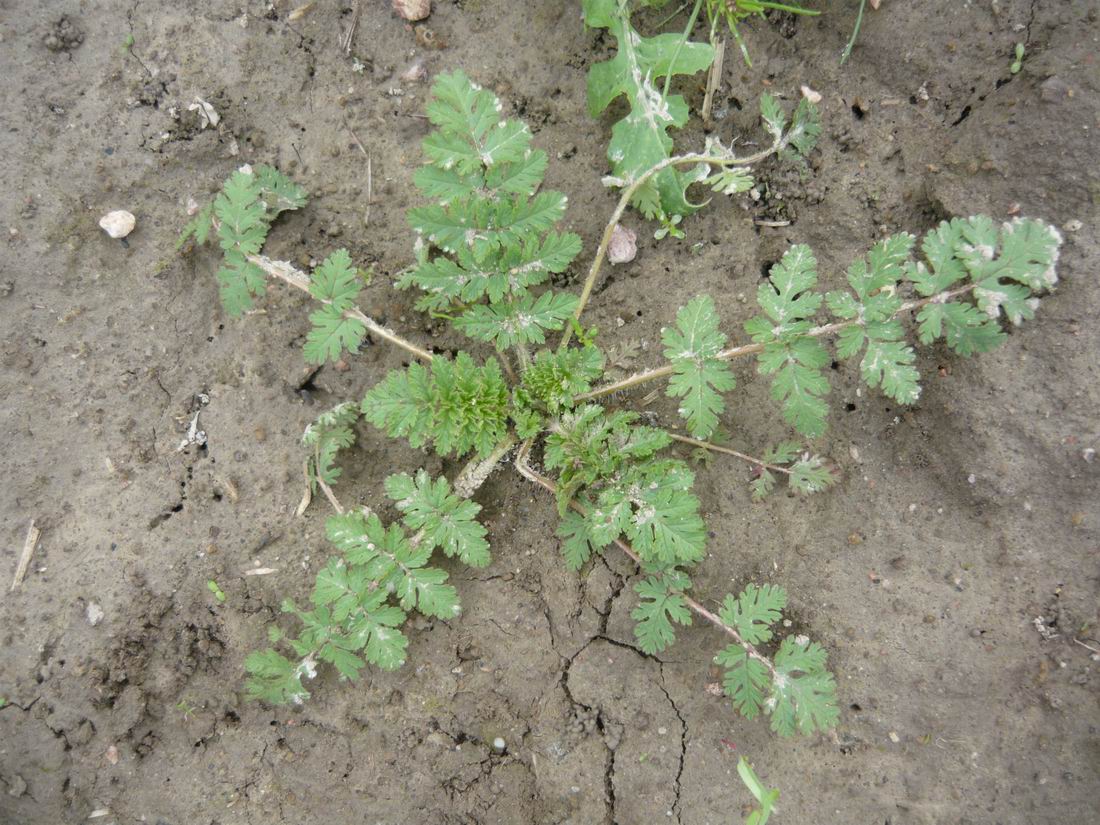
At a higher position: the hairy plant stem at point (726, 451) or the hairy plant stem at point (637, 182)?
the hairy plant stem at point (637, 182)

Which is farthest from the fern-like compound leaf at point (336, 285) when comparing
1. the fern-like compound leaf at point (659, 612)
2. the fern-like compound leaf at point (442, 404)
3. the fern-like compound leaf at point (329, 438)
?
the fern-like compound leaf at point (659, 612)

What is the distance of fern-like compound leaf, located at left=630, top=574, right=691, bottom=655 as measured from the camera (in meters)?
3.33

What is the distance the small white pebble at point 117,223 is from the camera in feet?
11.9

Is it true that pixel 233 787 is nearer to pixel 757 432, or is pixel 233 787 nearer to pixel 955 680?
pixel 757 432

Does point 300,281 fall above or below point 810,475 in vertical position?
above

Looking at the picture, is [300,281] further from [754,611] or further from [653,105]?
[754,611]

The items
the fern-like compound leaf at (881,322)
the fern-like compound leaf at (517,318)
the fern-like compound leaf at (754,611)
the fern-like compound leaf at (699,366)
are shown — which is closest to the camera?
the fern-like compound leaf at (881,322)

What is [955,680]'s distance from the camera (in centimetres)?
345

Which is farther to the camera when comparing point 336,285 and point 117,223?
point 117,223

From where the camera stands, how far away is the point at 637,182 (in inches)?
128

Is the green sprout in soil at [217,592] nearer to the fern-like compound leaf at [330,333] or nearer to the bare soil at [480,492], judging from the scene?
the bare soil at [480,492]

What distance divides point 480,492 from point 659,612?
3.46 ft

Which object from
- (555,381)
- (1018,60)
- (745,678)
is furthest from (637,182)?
(745,678)

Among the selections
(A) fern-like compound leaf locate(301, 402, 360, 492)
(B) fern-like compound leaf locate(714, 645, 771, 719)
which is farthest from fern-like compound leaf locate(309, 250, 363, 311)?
(B) fern-like compound leaf locate(714, 645, 771, 719)
